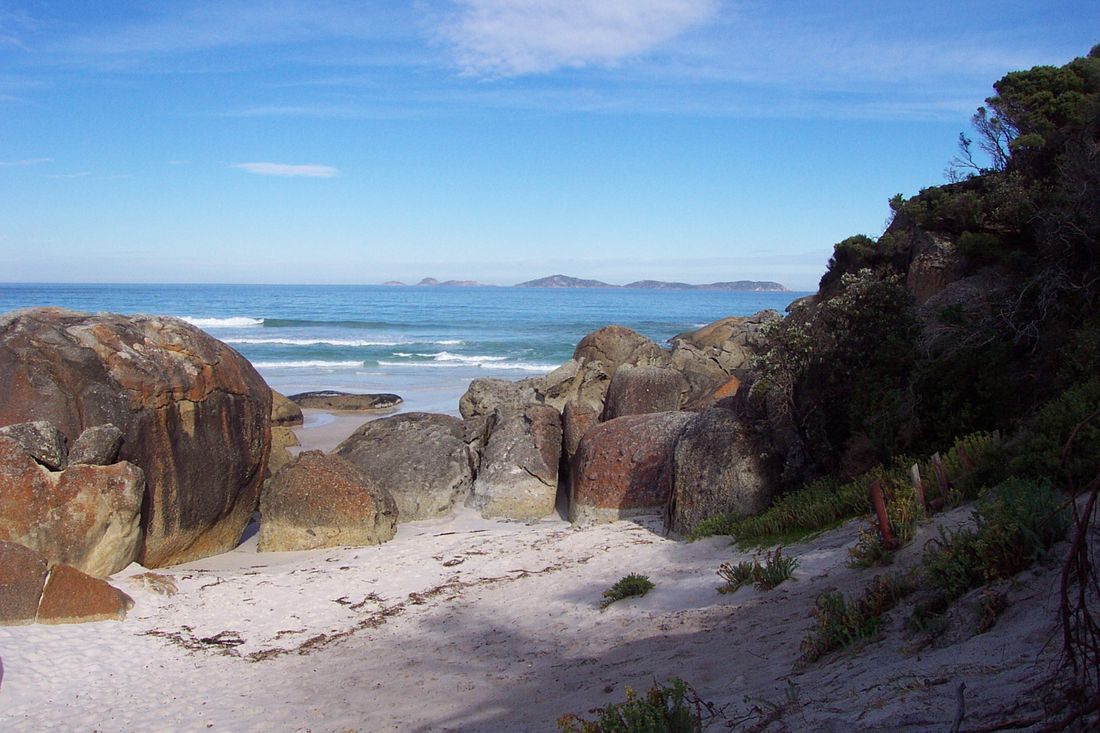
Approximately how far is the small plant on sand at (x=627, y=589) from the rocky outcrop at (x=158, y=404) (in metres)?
6.94

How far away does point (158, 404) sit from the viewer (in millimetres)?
12594

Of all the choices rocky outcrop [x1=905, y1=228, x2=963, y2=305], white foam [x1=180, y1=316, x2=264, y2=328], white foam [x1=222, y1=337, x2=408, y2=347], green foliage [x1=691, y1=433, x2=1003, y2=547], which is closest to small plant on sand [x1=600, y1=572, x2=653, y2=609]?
green foliage [x1=691, y1=433, x2=1003, y2=547]

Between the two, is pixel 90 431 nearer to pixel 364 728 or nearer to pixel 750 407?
pixel 364 728

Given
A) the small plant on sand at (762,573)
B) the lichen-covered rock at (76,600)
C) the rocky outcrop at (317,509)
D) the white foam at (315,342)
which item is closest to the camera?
the small plant on sand at (762,573)

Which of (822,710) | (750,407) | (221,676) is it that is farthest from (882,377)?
(221,676)

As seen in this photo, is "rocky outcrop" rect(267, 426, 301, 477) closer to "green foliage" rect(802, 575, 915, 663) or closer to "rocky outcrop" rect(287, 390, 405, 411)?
"rocky outcrop" rect(287, 390, 405, 411)

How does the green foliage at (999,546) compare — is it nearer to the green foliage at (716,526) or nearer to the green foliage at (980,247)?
the green foliage at (716,526)

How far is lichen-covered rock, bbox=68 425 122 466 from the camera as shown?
11.2 meters

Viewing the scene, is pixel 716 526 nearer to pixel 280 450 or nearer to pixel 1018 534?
pixel 1018 534

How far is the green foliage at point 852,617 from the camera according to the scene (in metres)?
5.77

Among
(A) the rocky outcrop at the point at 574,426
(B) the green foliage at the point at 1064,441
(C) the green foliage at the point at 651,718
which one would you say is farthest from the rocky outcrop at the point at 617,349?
(C) the green foliage at the point at 651,718

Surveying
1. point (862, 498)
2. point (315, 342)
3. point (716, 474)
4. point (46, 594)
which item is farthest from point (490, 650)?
point (315, 342)

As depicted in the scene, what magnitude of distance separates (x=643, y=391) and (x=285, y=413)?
1196 centimetres

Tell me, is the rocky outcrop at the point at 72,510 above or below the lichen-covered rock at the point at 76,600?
above
